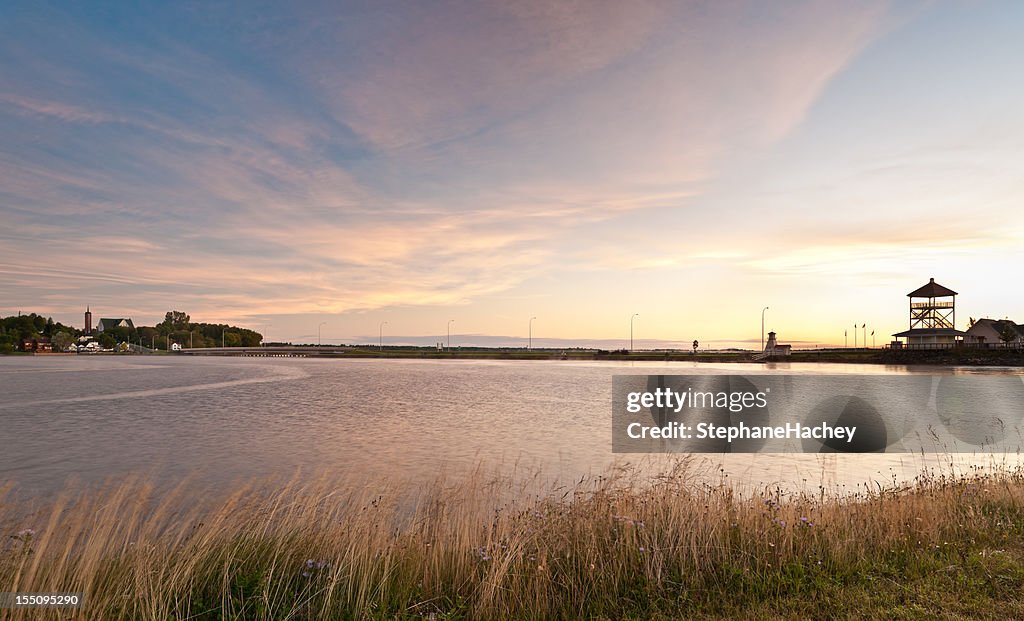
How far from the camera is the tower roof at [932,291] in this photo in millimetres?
105350

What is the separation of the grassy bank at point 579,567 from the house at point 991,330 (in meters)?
142

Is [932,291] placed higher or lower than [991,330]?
higher

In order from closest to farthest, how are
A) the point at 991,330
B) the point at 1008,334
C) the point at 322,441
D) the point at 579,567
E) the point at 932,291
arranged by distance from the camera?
the point at 579,567 < the point at 322,441 < the point at 932,291 < the point at 1008,334 < the point at 991,330

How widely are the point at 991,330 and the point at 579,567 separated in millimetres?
157928

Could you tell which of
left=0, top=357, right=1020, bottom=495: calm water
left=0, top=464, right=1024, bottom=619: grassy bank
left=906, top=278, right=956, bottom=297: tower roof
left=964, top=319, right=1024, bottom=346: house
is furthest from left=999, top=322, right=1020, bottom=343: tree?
left=0, top=464, right=1024, bottom=619: grassy bank

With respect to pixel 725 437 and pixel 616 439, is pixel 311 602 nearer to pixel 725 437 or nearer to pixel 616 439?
pixel 616 439

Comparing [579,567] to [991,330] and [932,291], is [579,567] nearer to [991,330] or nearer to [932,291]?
[932,291]

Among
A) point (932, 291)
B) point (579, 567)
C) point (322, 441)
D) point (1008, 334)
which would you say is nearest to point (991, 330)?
point (1008, 334)

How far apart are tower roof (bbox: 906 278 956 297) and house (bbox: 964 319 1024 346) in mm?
22324

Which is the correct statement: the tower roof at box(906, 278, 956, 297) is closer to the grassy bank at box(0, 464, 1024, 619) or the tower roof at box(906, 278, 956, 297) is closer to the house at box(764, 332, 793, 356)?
the house at box(764, 332, 793, 356)

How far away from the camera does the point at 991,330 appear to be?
128m

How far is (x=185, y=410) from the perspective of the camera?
36406 millimetres

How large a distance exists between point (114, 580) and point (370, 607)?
11.0ft

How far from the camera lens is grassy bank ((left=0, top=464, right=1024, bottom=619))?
679 cm
